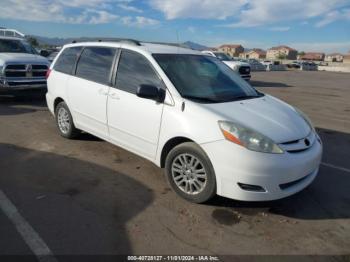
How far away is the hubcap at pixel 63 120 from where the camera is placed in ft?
19.5

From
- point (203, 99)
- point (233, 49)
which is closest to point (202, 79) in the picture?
point (203, 99)

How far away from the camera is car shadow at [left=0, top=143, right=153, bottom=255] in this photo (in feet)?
10.1

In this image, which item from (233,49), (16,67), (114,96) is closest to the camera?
(114,96)

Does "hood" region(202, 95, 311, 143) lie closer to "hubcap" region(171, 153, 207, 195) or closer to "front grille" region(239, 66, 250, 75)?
"hubcap" region(171, 153, 207, 195)

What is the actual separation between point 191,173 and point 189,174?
0.04 metres

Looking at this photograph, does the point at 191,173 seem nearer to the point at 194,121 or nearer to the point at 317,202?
the point at 194,121

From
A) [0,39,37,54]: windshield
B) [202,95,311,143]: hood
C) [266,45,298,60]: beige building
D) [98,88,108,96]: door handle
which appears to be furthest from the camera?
[266,45,298,60]: beige building

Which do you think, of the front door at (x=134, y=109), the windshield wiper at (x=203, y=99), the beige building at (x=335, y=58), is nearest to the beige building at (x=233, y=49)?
the beige building at (x=335, y=58)

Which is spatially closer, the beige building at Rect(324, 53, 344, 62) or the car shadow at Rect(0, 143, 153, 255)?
the car shadow at Rect(0, 143, 153, 255)

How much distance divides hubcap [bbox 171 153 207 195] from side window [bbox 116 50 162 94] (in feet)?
3.44

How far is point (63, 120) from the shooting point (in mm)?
6062

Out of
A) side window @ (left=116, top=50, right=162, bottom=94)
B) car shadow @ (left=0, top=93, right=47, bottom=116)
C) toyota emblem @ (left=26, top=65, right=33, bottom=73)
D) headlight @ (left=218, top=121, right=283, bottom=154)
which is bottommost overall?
car shadow @ (left=0, top=93, right=47, bottom=116)

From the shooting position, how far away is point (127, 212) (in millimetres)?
3635

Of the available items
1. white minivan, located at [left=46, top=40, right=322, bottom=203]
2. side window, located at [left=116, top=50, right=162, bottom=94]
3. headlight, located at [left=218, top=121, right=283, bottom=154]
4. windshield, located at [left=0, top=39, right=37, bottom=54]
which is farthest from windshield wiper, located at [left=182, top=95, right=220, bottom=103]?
windshield, located at [left=0, top=39, right=37, bottom=54]
